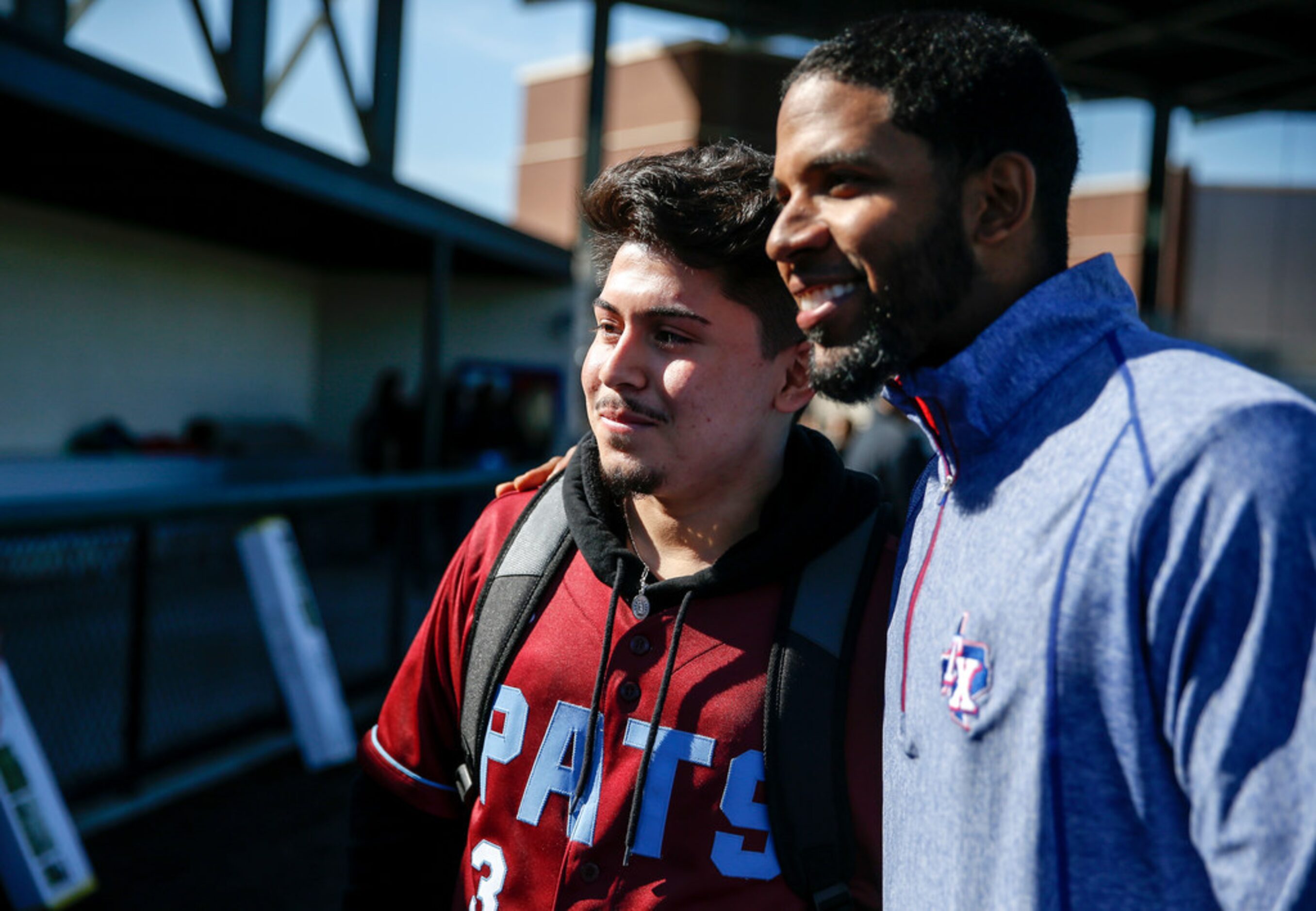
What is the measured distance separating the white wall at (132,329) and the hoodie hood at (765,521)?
928cm

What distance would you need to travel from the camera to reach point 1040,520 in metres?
1.00

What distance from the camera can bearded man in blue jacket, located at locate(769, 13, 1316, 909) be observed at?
0.83m

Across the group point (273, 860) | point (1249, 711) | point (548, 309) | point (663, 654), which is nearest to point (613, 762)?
point (663, 654)

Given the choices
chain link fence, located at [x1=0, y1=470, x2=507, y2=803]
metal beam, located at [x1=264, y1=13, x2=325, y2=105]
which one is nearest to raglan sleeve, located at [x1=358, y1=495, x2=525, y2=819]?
chain link fence, located at [x1=0, y1=470, x2=507, y2=803]

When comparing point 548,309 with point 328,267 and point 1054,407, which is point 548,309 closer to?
point 328,267

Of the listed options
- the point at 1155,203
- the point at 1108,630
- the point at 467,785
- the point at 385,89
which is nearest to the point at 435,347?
the point at 385,89

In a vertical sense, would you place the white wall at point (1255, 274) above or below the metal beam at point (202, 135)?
above

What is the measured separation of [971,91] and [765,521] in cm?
77

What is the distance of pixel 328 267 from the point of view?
14.3 metres

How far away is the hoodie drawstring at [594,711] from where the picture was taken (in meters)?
1.52

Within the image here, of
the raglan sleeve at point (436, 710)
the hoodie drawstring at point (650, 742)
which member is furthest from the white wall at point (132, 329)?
the hoodie drawstring at point (650, 742)

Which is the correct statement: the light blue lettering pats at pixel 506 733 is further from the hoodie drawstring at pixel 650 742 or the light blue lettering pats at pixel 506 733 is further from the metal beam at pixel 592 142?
the metal beam at pixel 592 142

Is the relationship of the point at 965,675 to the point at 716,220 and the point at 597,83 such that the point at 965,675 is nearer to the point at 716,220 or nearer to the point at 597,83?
the point at 716,220

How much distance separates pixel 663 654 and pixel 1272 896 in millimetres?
879
